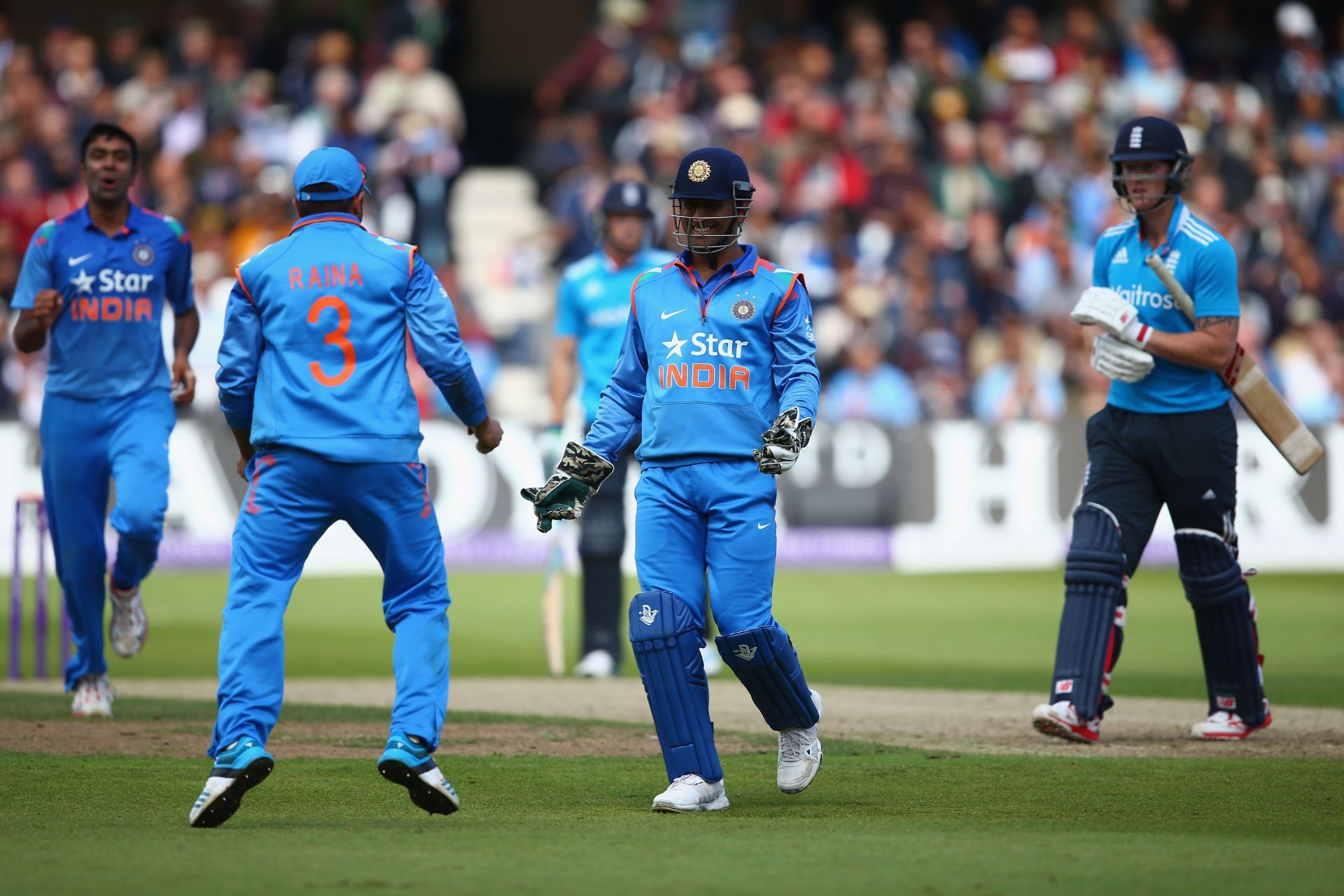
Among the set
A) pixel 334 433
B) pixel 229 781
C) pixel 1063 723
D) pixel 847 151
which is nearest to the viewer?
pixel 229 781

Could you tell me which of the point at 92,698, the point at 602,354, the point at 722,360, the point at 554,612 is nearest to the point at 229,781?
the point at 722,360

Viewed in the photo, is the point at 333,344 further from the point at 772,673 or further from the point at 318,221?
the point at 772,673

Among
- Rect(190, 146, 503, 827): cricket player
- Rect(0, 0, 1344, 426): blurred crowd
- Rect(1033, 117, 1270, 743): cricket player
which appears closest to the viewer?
Rect(190, 146, 503, 827): cricket player

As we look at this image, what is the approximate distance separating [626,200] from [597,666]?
2858 millimetres

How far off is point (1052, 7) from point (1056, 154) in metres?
4.09

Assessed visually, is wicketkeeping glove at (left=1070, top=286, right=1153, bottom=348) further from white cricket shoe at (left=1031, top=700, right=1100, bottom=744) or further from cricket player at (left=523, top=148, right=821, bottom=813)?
cricket player at (left=523, top=148, right=821, bottom=813)

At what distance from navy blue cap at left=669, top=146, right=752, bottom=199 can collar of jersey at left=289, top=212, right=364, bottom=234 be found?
3.81 feet

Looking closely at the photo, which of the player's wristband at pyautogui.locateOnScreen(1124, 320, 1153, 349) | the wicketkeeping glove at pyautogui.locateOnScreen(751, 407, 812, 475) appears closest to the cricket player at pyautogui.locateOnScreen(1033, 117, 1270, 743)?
the player's wristband at pyautogui.locateOnScreen(1124, 320, 1153, 349)

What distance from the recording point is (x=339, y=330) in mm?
6641

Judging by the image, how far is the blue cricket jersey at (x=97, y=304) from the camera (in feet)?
31.2

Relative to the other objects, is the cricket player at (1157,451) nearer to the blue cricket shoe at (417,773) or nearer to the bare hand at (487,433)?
the bare hand at (487,433)

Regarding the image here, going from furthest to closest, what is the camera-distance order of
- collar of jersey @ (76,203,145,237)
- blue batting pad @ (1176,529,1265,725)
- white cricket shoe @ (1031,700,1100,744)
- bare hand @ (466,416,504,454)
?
collar of jersey @ (76,203,145,237), blue batting pad @ (1176,529,1265,725), white cricket shoe @ (1031,700,1100,744), bare hand @ (466,416,504,454)

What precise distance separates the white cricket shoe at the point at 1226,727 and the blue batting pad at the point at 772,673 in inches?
104

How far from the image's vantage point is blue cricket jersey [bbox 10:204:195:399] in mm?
9500
